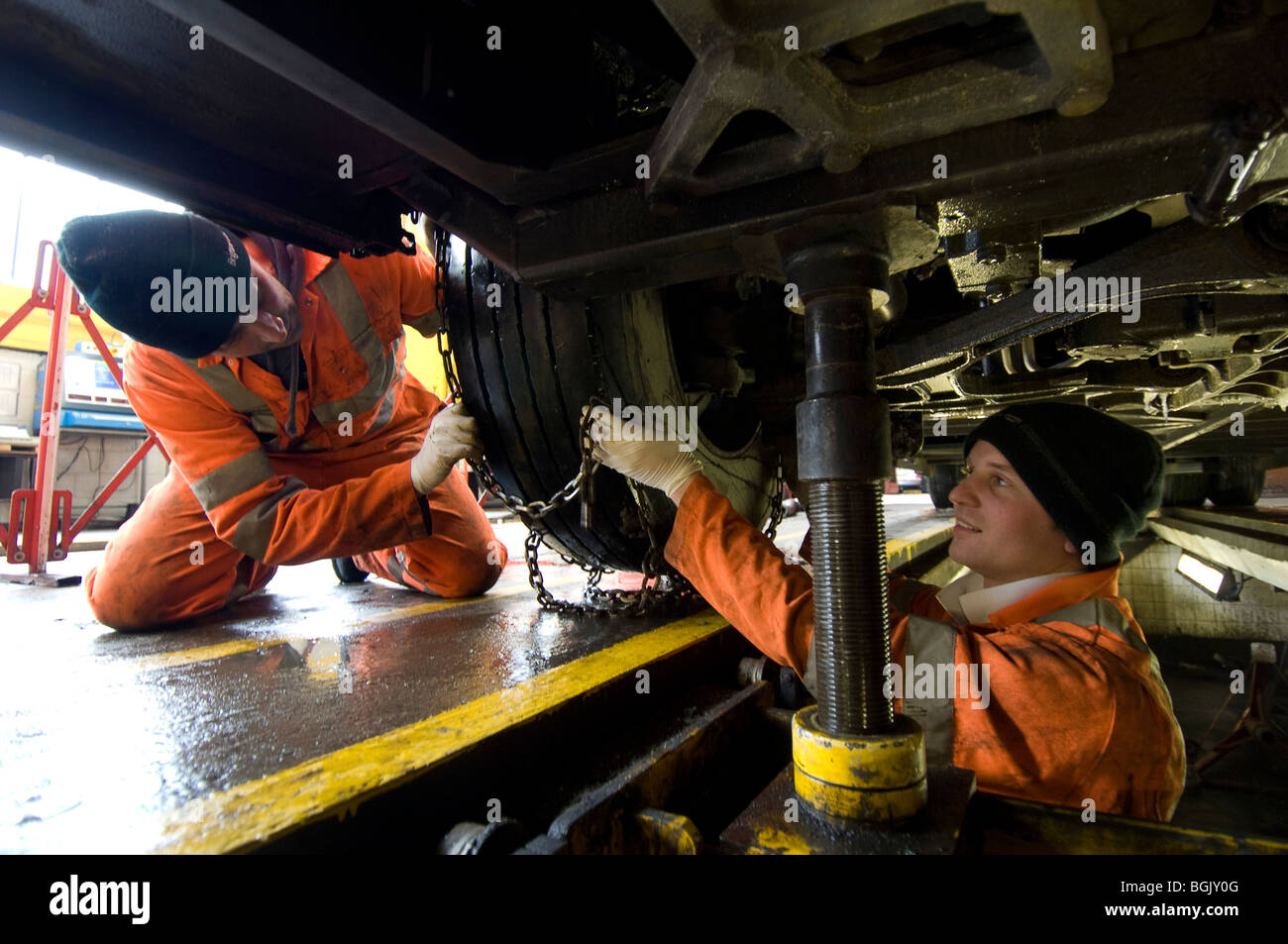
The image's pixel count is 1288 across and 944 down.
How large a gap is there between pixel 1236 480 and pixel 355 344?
7.43m

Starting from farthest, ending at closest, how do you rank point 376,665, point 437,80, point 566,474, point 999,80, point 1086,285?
point 566,474 < point 376,665 < point 1086,285 < point 437,80 < point 999,80

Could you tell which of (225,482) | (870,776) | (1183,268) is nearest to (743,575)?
(870,776)

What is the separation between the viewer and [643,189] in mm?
1141

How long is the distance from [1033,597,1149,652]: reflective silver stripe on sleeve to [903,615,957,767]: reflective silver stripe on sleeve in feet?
0.90

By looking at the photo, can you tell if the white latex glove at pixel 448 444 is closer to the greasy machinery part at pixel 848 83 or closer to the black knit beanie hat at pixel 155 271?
the black knit beanie hat at pixel 155 271

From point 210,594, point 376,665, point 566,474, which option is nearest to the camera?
point 376,665

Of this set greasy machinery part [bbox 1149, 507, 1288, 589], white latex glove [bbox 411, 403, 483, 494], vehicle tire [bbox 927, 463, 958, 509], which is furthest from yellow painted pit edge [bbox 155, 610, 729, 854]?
vehicle tire [bbox 927, 463, 958, 509]

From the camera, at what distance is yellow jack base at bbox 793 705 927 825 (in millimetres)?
857

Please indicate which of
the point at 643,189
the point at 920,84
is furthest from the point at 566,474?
the point at 920,84

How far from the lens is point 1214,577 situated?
621cm

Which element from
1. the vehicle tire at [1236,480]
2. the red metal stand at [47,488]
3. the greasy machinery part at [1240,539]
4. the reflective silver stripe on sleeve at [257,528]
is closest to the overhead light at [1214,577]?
the greasy machinery part at [1240,539]

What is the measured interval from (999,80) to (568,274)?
0.76m

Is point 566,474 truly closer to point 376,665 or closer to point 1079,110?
point 376,665

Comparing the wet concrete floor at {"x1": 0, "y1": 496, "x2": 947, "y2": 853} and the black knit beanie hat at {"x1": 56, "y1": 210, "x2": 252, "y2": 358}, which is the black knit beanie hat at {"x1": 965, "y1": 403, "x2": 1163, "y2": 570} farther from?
the black knit beanie hat at {"x1": 56, "y1": 210, "x2": 252, "y2": 358}
